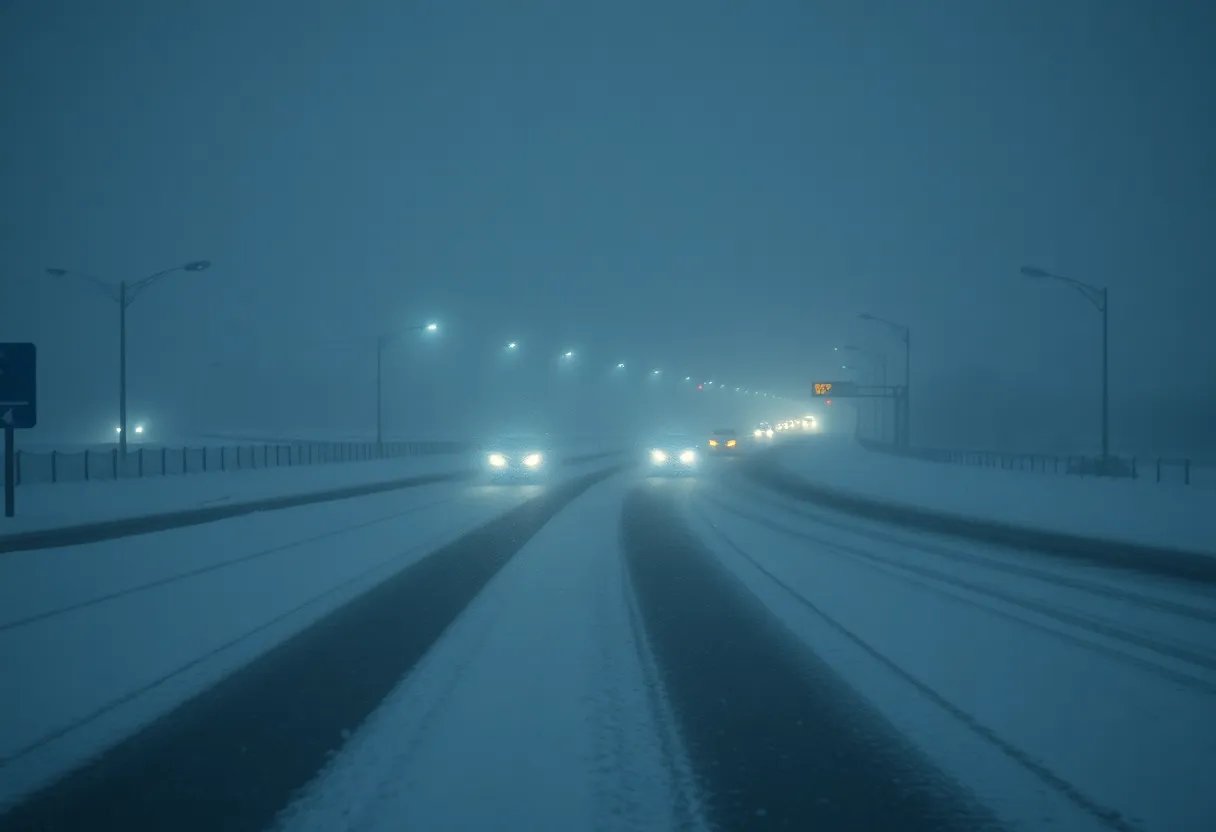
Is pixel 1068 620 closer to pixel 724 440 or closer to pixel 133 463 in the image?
pixel 133 463

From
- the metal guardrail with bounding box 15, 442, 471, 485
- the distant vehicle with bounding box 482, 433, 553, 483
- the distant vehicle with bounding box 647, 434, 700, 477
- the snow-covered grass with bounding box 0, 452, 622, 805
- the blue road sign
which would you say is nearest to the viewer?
the snow-covered grass with bounding box 0, 452, 622, 805

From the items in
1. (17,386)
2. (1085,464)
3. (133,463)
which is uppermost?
(17,386)

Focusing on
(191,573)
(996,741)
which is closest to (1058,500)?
(191,573)

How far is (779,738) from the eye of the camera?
6.91 metres

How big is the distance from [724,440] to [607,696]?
201 feet

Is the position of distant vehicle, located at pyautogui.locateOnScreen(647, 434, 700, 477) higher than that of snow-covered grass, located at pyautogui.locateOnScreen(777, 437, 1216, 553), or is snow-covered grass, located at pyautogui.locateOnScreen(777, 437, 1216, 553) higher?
distant vehicle, located at pyautogui.locateOnScreen(647, 434, 700, 477)

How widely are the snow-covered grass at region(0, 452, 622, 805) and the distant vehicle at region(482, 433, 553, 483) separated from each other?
1429cm

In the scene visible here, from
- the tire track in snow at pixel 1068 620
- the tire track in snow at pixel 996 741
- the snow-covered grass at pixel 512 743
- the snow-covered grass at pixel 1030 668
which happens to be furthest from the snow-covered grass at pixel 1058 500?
the snow-covered grass at pixel 512 743

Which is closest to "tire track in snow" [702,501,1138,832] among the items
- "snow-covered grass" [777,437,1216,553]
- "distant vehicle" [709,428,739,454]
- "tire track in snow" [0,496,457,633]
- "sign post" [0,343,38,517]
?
"tire track in snow" [0,496,457,633]

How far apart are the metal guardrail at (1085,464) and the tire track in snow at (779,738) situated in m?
30.3

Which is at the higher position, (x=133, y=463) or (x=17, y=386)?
(x=17, y=386)

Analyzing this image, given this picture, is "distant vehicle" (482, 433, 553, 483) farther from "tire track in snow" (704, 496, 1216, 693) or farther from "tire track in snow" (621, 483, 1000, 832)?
"tire track in snow" (621, 483, 1000, 832)

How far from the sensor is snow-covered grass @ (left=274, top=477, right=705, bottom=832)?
5520 mm

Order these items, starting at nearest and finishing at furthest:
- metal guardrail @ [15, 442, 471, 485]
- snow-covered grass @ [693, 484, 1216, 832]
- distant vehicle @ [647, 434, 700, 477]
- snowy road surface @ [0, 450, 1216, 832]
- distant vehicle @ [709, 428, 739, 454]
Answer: snowy road surface @ [0, 450, 1216, 832]
snow-covered grass @ [693, 484, 1216, 832]
metal guardrail @ [15, 442, 471, 485]
distant vehicle @ [647, 434, 700, 477]
distant vehicle @ [709, 428, 739, 454]
